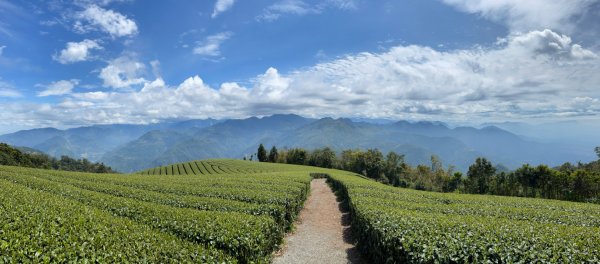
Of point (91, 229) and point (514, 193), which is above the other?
point (91, 229)

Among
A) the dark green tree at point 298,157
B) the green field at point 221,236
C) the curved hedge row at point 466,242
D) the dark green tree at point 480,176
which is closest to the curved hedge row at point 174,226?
the green field at point 221,236

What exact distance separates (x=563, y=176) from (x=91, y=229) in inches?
3628

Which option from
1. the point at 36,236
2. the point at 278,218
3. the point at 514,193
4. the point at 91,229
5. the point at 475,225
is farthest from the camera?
the point at 514,193

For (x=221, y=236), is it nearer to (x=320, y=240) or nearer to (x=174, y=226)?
(x=174, y=226)

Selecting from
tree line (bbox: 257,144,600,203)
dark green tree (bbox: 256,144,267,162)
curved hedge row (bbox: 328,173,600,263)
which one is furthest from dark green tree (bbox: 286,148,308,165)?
curved hedge row (bbox: 328,173,600,263)

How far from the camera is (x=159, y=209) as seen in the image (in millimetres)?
16828

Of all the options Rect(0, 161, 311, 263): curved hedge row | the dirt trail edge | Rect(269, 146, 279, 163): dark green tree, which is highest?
Rect(269, 146, 279, 163): dark green tree

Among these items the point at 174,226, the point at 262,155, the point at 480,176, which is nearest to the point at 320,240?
the point at 174,226

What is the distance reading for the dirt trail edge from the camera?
56.0ft

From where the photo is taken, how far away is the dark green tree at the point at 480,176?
88375 millimetres

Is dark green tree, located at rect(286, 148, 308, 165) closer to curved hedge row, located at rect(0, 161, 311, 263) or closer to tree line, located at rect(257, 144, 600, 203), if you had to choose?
tree line, located at rect(257, 144, 600, 203)

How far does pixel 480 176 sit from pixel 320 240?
86.9m

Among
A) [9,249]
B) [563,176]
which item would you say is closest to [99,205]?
[9,249]

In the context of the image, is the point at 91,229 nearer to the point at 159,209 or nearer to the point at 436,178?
the point at 159,209
